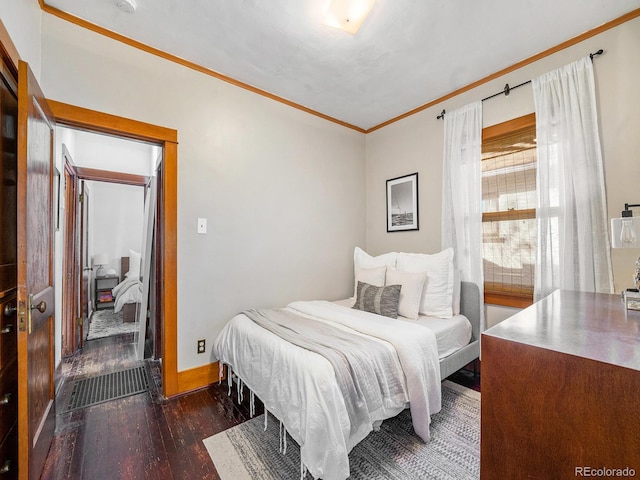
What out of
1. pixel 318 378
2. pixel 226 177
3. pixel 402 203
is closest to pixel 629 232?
pixel 318 378

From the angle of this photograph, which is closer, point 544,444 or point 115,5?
point 544,444

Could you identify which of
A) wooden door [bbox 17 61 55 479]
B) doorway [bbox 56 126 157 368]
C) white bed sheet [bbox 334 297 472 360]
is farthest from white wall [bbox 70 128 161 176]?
white bed sheet [bbox 334 297 472 360]

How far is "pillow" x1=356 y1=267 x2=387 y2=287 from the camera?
267 cm

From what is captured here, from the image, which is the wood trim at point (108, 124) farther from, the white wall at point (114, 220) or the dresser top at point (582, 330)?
the white wall at point (114, 220)

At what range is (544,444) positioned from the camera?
2.40ft

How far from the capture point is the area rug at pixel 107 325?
3.87m

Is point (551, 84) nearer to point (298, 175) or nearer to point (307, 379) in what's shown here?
point (298, 175)

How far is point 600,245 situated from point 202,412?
3072mm

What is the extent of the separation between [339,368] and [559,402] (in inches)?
37.1

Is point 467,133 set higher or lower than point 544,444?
higher

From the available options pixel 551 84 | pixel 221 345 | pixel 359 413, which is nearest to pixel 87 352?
pixel 221 345

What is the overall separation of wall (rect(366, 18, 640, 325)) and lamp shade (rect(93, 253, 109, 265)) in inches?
196

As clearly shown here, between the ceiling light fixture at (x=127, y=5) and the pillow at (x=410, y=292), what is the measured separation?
2749mm

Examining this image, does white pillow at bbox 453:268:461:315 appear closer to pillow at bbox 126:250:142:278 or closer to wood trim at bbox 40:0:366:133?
wood trim at bbox 40:0:366:133
